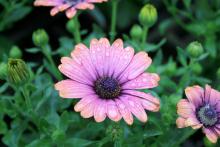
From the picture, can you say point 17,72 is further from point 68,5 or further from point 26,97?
point 68,5

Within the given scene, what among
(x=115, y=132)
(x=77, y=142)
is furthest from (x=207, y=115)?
(x=77, y=142)

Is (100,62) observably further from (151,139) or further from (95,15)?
(95,15)

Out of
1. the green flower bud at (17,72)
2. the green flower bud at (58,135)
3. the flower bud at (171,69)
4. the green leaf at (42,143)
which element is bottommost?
the green leaf at (42,143)

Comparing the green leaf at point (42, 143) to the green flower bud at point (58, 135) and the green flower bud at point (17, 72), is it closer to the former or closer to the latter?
the green flower bud at point (58, 135)

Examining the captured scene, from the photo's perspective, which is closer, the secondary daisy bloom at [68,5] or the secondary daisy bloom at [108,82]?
the secondary daisy bloom at [108,82]

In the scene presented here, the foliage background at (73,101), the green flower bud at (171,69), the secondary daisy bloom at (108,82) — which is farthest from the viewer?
the green flower bud at (171,69)

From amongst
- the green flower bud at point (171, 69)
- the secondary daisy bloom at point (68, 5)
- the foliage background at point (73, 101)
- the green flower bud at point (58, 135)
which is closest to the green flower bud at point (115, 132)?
the foliage background at point (73, 101)

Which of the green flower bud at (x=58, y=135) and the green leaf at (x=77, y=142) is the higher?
the green flower bud at (x=58, y=135)
